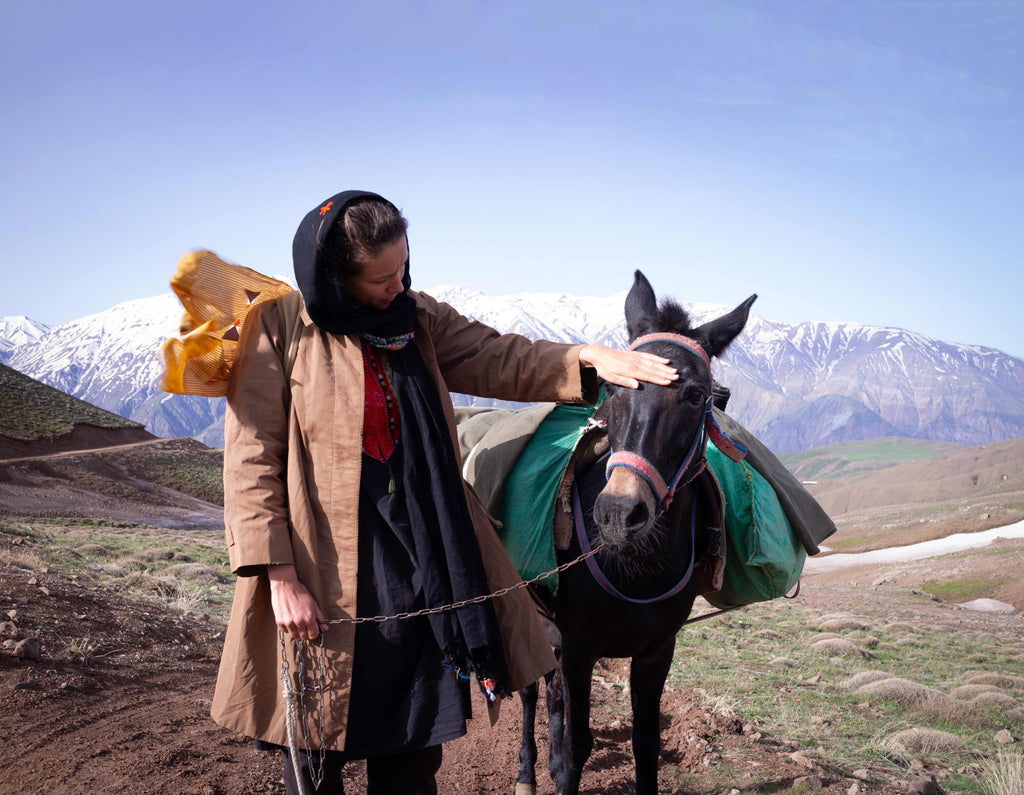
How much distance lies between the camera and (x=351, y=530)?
2.23m

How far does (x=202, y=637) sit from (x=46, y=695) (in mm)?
2417

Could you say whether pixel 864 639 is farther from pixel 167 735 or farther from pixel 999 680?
pixel 167 735

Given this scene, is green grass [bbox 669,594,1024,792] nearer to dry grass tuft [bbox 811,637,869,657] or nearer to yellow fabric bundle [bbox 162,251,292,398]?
dry grass tuft [bbox 811,637,869,657]

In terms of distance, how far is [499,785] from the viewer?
507 cm

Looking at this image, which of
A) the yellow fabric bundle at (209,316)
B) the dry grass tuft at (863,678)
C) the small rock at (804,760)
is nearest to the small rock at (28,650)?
the yellow fabric bundle at (209,316)

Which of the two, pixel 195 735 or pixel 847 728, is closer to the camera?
pixel 195 735

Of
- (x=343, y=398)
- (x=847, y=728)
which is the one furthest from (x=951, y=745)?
(x=343, y=398)

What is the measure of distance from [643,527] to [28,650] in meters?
5.30

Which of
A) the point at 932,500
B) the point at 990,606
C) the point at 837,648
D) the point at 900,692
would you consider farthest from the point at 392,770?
the point at 932,500

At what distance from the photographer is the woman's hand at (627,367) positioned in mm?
2771

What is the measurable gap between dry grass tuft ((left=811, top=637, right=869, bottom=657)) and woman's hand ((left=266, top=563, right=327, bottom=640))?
10957 mm

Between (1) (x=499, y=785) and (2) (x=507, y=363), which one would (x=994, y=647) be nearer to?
(1) (x=499, y=785)

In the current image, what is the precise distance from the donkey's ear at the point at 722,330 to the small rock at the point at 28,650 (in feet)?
18.2

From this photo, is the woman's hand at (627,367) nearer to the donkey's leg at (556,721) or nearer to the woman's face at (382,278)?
the woman's face at (382,278)
